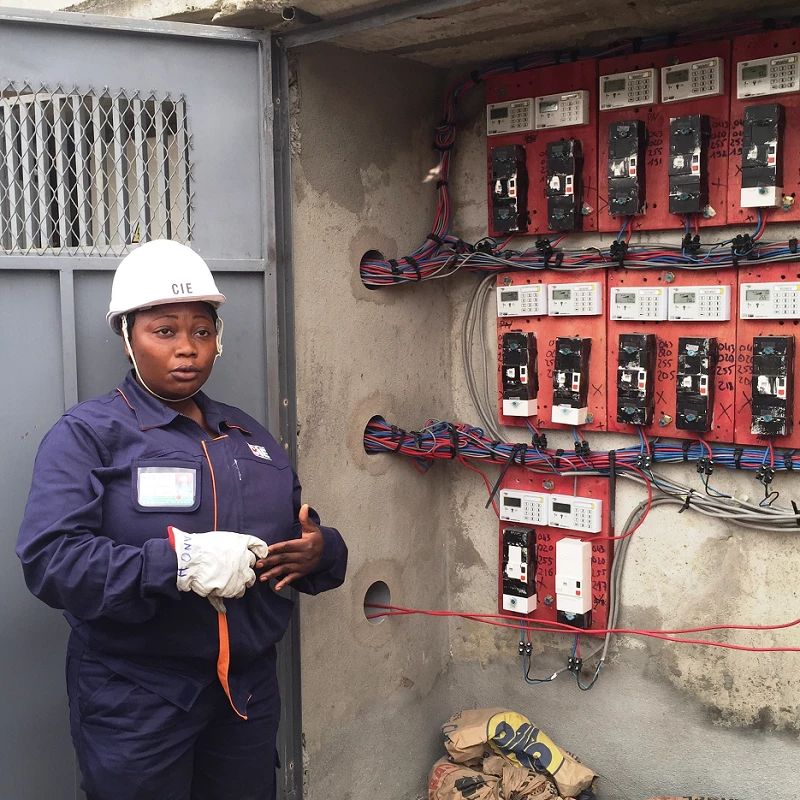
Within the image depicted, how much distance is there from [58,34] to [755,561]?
228cm

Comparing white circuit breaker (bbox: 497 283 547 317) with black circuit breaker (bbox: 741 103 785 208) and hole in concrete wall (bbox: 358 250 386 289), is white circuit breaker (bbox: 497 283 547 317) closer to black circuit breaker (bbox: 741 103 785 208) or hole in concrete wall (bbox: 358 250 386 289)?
hole in concrete wall (bbox: 358 250 386 289)

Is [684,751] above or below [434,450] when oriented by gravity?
below

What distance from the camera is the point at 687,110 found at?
2480 millimetres

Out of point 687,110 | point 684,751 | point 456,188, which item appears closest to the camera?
point 687,110

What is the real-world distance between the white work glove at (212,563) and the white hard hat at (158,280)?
19.4 inches

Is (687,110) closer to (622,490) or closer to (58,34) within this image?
(622,490)

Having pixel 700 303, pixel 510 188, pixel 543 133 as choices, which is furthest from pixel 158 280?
pixel 700 303

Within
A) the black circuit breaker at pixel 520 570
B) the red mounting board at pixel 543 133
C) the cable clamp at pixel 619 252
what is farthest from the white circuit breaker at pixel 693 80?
the black circuit breaker at pixel 520 570

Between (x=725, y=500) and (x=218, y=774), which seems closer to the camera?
(x=218, y=774)

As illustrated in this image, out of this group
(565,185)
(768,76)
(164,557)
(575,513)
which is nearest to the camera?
(164,557)

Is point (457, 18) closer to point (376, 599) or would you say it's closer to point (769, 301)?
point (769, 301)

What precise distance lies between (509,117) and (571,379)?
0.84 meters

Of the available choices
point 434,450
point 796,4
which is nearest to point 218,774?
point 434,450

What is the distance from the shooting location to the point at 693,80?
2.44m
